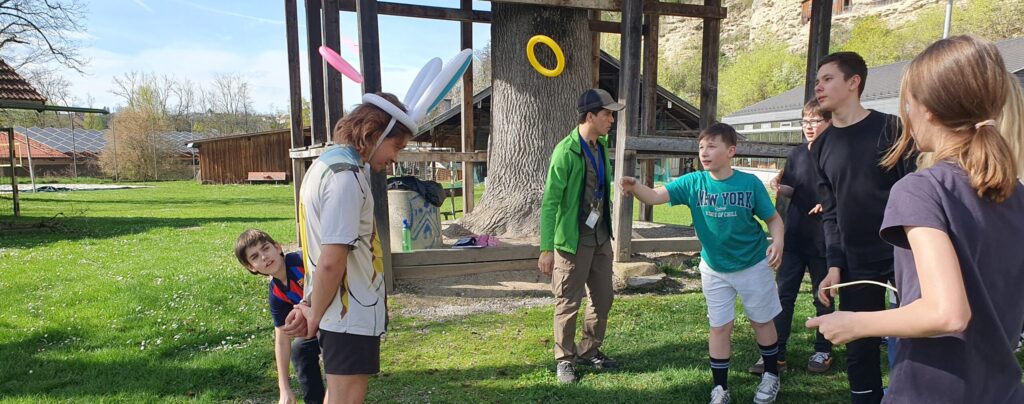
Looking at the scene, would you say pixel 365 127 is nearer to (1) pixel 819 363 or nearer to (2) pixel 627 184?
(2) pixel 627 184

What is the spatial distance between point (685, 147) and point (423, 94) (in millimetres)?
4203

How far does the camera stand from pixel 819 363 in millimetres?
3598

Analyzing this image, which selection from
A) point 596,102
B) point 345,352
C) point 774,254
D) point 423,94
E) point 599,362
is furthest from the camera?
point 599,362

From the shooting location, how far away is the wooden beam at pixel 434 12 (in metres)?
7.19

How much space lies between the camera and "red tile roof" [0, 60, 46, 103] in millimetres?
11180

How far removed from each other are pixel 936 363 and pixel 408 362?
3.26m

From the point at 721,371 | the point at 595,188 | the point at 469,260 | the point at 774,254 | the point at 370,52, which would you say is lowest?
the point at 721,371

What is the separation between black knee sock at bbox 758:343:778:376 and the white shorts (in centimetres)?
Result: 20

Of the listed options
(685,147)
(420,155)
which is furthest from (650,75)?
(420,155)

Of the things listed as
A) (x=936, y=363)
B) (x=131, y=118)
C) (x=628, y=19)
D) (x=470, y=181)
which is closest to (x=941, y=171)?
(x=936, y=363)

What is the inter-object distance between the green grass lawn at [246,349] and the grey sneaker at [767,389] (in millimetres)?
94

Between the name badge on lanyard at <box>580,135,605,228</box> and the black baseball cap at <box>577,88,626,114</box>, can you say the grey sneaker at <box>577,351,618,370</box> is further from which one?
the black baseball cap at <box>577,88,626,114</box>

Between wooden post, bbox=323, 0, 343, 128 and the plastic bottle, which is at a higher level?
wooden post, bbox=323, 0, 343, 128

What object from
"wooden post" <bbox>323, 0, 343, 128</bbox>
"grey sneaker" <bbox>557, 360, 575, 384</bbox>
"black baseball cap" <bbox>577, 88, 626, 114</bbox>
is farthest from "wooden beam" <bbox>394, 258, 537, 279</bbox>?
"black baseball cap" <bbox>577, 88, 626, 114</bbox>
